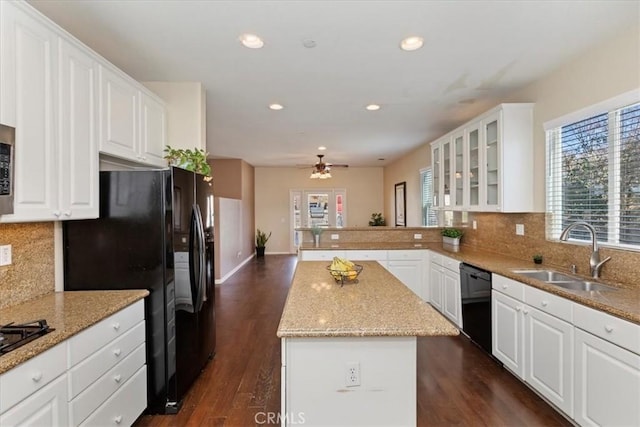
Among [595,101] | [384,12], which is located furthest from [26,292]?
[595,101]

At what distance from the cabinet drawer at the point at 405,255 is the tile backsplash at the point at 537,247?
0.73 metres

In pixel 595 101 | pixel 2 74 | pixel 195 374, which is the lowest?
pixel 195 374

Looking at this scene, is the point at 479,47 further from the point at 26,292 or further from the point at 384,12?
the point at 26,292

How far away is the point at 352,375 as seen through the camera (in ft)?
5.11

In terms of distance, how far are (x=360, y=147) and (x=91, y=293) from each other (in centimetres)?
535

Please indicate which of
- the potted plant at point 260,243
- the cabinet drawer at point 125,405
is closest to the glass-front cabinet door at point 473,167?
the cabinet drawer at point 125,405

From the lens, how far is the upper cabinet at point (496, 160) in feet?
10.4

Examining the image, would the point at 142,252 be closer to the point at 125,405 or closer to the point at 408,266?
the point at 125,405

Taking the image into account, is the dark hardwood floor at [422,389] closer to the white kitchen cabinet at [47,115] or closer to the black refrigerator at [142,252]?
the black refrigerator at [142,252]

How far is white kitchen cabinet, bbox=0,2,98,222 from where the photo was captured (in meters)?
1.52

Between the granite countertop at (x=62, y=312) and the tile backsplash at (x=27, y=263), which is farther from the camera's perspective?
the tile backsplash at (x=27, y=263)

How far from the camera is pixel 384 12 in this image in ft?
6.64

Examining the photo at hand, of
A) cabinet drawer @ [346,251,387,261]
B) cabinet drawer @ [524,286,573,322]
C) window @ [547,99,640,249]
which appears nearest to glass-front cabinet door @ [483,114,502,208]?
window @ [547,99,640,249]

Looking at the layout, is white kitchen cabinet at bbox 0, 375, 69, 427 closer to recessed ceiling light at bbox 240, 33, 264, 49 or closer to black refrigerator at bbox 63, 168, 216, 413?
black refrigerator at bbox 63, 168, 216, 413
